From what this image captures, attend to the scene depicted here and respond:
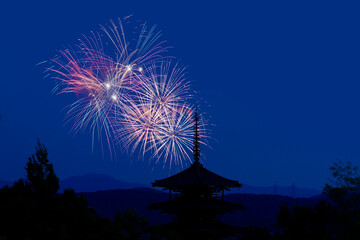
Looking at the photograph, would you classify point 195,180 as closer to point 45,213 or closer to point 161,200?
point 45,213

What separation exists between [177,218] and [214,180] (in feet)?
14.6

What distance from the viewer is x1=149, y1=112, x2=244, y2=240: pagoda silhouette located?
35250 mm

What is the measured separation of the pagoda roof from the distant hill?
113113 millimetres

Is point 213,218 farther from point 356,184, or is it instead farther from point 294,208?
point 356,184

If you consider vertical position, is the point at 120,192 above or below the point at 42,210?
above

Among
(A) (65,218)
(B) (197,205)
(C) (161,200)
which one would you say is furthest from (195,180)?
(C) (161,200)

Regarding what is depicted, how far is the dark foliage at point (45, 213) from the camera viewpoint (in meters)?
22.2

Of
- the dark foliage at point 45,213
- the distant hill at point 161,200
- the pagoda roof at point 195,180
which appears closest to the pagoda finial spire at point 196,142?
the pagoda roof at point 195,180

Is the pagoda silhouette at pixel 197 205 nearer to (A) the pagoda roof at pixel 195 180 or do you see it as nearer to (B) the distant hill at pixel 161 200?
(A) the pagoda roof at pixel 195 180

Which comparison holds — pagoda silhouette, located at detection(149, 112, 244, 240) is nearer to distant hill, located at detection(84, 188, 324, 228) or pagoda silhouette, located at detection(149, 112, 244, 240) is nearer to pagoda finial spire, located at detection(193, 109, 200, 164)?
pagoda finial spire, located at detection(193, 109, 200, 164)

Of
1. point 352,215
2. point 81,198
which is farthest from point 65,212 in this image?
point 352,215

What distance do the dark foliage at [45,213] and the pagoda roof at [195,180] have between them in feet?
38.6

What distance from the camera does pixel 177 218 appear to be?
121 feet

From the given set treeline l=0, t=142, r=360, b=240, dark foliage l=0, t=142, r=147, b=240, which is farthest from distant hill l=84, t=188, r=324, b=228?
dark foliage l=0, t=142, r=147, b=240
